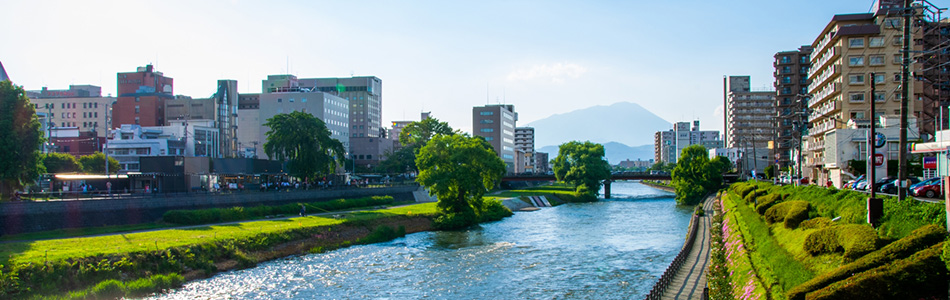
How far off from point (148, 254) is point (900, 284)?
127ft

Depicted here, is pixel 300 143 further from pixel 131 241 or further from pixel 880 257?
pixel 880 257

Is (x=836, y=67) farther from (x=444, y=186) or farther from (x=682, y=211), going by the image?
(x=444, y=186)

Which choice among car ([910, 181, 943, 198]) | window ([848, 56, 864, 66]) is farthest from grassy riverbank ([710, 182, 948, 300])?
window ([848, 56, 864, 66])

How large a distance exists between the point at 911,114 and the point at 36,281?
8440 centimetres

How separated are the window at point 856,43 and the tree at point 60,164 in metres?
109

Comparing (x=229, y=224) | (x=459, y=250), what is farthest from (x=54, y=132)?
(x=459, y=250)

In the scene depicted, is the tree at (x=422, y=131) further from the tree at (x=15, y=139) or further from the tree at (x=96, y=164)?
the tree at (x=15, y=139)

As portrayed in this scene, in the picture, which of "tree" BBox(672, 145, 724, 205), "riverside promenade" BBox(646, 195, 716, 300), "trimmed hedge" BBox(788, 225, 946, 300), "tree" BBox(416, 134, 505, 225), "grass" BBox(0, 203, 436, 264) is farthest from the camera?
"tree" BBox(672, 145, 724, 205)

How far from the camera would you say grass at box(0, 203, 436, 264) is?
35641 millimetres

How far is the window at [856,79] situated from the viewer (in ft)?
262

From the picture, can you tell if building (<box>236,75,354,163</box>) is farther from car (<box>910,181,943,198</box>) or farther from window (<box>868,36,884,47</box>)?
car (<box>910,181,943,198</box>)

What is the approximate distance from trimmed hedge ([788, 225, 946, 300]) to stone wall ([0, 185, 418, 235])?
164 feet

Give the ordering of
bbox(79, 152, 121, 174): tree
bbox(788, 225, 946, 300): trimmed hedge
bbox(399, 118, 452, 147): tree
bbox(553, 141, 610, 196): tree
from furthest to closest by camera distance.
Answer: bbox(399, 118, 452, 147): tree → bbox(553, 141, 610, 196): tree → bbox(79, 152, 121, 174): tree → bbox(788, 225, 946, 300): trimmed hedge

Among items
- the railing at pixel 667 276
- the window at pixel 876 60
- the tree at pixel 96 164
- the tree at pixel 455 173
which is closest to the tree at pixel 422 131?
the tree at pixel 96 164
